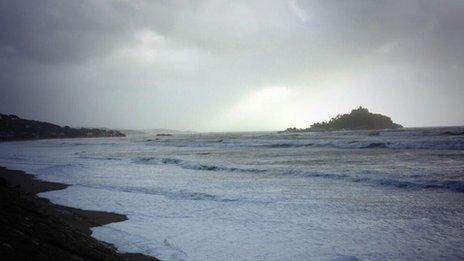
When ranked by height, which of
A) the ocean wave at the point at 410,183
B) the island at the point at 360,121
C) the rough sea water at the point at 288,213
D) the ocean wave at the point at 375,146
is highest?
the island at the point at 360,121

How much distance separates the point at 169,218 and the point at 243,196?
3.56 meters

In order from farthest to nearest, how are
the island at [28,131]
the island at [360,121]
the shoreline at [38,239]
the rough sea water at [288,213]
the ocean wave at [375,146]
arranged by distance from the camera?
the island at [360,121]
the island at [28,131]
the ocean wave at [375,146]
the rough sea water at [288,213]
the shoreline at [38,239]

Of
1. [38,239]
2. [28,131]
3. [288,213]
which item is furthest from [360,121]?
[38,239]

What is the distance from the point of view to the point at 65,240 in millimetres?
5367

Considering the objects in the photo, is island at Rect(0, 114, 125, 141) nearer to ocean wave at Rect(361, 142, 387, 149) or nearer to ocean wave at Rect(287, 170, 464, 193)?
ocean wave at Rect(361, 142, 387, 149)

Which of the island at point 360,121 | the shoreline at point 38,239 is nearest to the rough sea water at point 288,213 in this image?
the shoreline at point 38,239

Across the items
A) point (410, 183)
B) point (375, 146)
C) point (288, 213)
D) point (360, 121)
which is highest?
point (360, 121)

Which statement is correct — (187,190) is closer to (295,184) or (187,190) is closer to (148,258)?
(295,184)

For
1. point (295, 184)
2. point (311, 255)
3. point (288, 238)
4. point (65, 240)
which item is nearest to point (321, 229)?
point (288, 238)

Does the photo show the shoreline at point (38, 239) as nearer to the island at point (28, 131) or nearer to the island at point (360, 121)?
the island at point (28, 131)

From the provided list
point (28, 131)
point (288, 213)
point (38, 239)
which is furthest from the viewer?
point (28, 131)

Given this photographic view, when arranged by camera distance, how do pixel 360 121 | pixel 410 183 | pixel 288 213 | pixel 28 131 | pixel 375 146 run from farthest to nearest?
pixel 360 121
pixel 28 131
pixel 375 146
pixel 410 183
pixel 288 213

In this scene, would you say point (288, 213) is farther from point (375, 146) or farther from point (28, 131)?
point (28, 131)

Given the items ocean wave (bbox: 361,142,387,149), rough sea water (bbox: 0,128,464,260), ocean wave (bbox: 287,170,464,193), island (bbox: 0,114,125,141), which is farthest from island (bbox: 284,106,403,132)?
rough sea water (bbox: 0,128,464,260)
